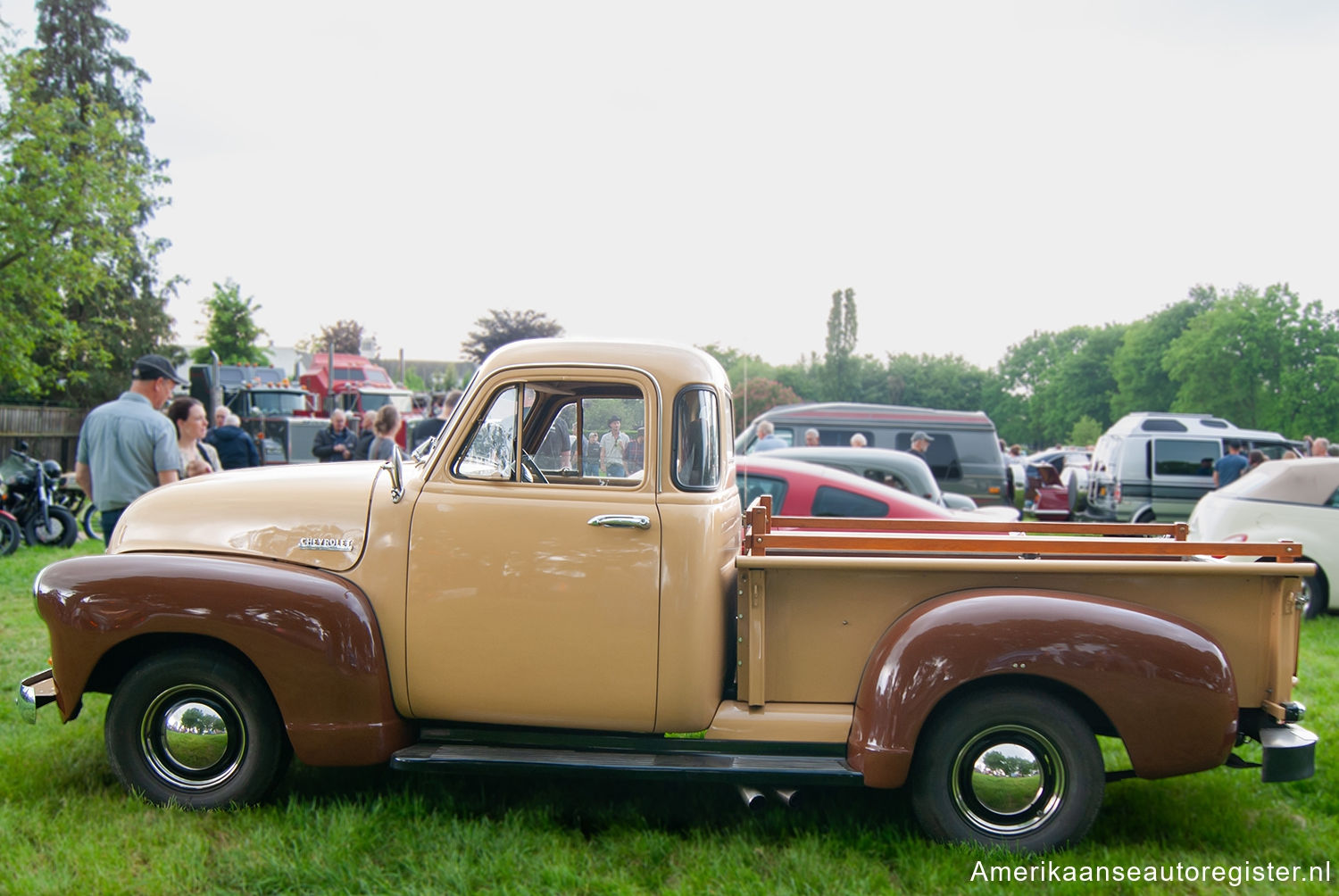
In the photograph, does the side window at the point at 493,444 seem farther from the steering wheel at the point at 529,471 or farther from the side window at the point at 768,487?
the side window at the point at 768,487

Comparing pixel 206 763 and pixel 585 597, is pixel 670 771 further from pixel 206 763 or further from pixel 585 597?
pixel 206 763

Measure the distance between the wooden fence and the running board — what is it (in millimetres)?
23877

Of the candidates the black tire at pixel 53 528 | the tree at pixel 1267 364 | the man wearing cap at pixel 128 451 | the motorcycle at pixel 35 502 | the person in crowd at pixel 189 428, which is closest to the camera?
the man wearing cap at pixel 128 451

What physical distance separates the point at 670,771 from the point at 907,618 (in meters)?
1.07

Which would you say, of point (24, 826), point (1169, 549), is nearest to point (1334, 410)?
point (1169, 549)

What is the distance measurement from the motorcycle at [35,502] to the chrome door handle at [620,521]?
9629mm

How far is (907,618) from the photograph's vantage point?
3379 millimetres

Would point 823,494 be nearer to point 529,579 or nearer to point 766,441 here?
point 529,579

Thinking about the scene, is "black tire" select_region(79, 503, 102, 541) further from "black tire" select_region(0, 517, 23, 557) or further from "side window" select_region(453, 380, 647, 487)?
"side window" select_region(453, 380, 647, 487)

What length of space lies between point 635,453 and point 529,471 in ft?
1.42

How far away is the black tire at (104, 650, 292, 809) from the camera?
3568 mm

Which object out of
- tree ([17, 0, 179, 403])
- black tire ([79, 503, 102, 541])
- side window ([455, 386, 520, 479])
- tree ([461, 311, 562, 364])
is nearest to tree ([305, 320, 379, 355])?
tree ([461, 311, 562, 364])

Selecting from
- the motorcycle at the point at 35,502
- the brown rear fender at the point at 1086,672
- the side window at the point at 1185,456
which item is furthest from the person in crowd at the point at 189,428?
the side window at the point at 1185,456

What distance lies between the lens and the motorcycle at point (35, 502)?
33.1 feet
